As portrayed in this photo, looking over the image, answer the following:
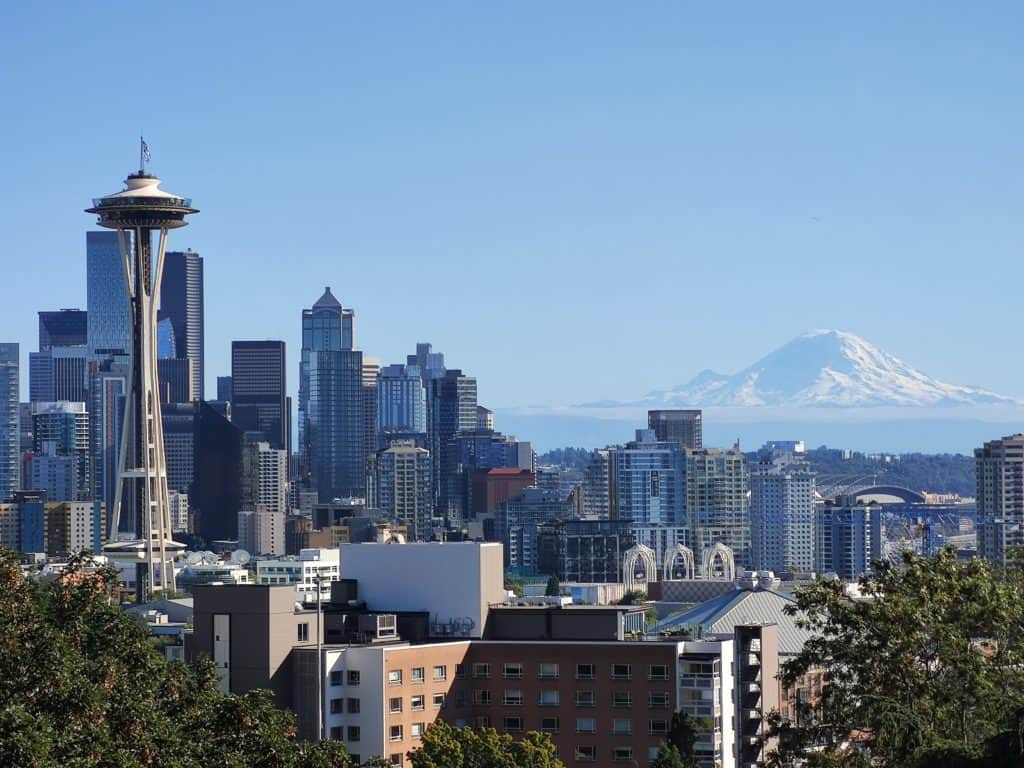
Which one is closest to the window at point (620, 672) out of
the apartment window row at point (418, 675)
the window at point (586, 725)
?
the window at point (586, 725)

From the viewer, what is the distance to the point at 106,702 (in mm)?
45938

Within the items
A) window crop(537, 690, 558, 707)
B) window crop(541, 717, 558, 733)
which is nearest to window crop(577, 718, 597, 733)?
window crop(541, 717, 558, 733)

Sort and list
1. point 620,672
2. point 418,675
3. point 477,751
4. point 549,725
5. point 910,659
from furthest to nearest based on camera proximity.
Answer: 1. point 549,725
2. point 620,672
3. point 418,675
4. point 477,751
5. point 910,659

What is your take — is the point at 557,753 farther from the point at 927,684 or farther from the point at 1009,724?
the point at 1009,724

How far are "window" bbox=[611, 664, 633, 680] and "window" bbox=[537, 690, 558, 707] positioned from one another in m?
2.47

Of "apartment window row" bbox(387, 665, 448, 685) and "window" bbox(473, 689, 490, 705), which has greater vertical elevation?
"apartment window row" bbox(387, 665, 448, 685)

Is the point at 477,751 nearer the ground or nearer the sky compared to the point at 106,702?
nearer the ground

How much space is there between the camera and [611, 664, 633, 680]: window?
9138cm

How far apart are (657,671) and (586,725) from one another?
3.48 meters

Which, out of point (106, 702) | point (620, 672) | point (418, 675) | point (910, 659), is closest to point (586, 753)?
point (620, 672)

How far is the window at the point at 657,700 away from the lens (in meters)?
91.0

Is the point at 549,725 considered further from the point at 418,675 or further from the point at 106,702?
the point at 106,702

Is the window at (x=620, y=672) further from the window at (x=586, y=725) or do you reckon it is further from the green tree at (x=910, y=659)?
the green tree at (x=910, y=659)

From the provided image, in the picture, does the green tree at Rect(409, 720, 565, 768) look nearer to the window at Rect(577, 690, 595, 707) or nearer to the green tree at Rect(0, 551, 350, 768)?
the window at Rect(577, 690, 595, 707)
